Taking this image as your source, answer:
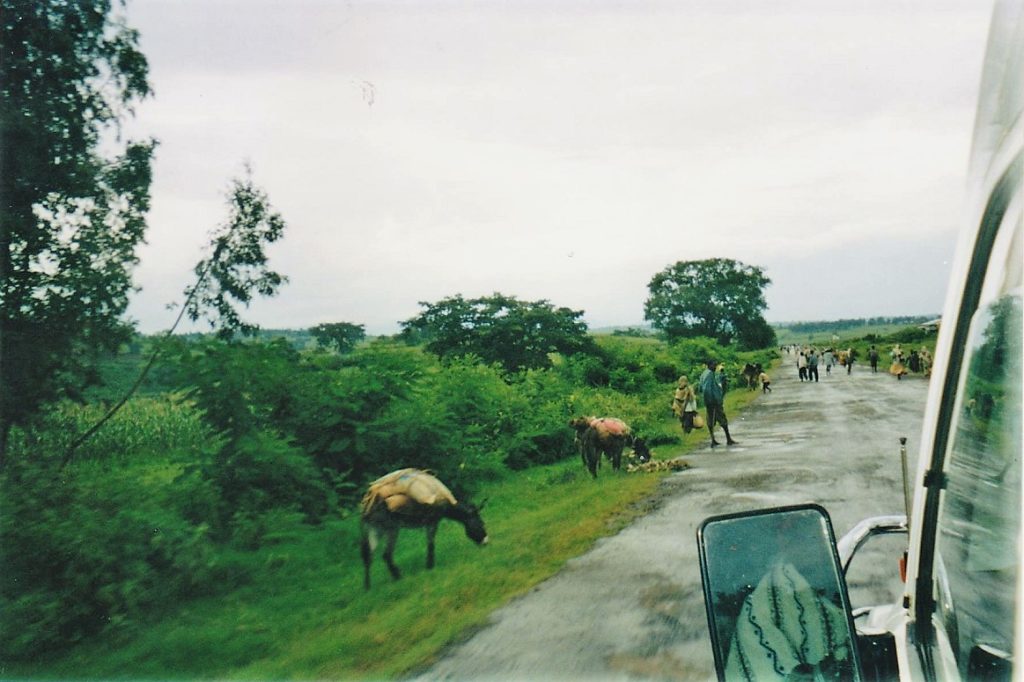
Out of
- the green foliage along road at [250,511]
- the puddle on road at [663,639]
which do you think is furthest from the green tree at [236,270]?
the puddle on road at [663,639]

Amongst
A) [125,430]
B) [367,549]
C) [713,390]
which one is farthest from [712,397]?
[125,430]

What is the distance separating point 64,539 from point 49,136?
2.69m

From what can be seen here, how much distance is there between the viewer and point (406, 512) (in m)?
5.97

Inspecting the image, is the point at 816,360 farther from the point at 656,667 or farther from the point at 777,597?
the point at 777,597

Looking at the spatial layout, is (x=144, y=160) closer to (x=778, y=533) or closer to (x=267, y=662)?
(x=267, y=662)

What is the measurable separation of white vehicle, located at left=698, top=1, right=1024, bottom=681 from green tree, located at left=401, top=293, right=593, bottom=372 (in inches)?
230

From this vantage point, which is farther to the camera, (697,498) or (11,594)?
(697,498)

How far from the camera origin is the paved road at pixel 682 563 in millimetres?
3699

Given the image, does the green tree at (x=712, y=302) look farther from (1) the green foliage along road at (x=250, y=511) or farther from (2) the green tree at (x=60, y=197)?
(2) the green tree at (x=60, y=197)

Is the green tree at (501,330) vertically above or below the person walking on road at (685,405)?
above

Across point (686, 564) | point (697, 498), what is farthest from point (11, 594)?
point (697, 498)

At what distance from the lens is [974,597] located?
1086 millimetres

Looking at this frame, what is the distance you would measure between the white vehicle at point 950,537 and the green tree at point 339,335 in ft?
17.9

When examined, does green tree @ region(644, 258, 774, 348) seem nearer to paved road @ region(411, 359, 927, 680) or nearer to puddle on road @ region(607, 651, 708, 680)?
paved road @ region(411, 359, 927, 680)
